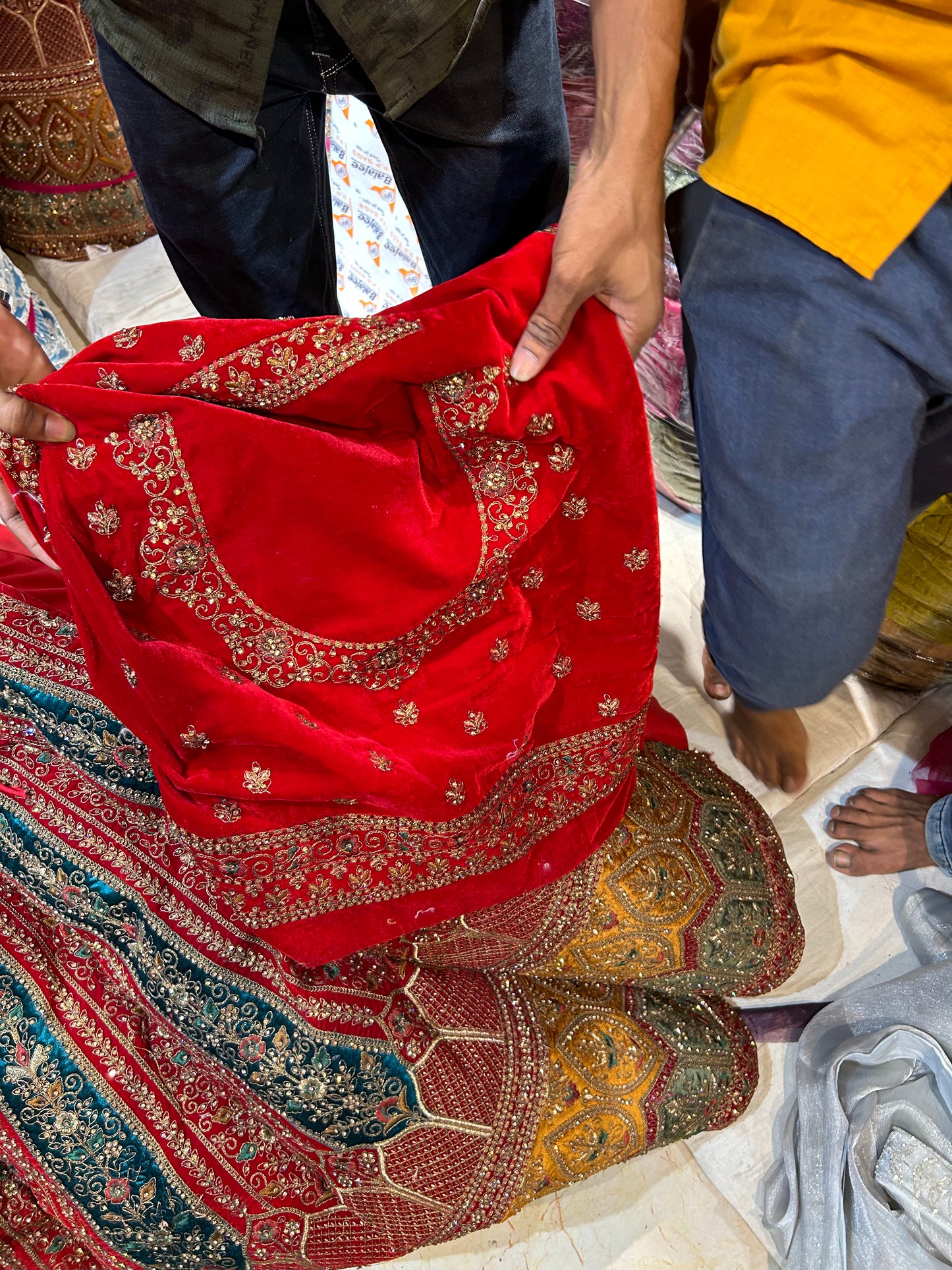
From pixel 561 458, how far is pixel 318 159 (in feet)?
1.75

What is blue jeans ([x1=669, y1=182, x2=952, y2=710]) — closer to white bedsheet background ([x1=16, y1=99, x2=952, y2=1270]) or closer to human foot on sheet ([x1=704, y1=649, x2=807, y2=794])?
human foot on sheet ([x1=704, y1=649, x2=807, y2=794])

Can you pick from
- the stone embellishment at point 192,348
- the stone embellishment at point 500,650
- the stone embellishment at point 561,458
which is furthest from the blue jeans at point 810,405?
the stone embellishment at point 192,348

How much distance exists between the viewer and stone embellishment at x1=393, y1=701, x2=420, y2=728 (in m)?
0.92

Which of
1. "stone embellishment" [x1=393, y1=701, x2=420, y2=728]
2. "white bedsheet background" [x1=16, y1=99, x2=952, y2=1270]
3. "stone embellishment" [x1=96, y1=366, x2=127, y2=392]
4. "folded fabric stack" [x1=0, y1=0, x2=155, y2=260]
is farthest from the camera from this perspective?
"folded fabric stack" [x1=0, y1=0, x2=155, y2=260]

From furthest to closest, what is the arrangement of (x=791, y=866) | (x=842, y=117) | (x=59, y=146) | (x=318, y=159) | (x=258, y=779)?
(x=59, y=146), (x=791, y=866), (x=318, y=159), (x=258, y=779), (x=842, y=117)

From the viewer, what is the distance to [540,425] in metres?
0.87

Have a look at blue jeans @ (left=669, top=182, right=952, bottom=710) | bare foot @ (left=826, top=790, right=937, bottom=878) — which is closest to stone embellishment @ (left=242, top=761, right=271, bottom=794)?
blue jeans @ (left=669, top=182, right=952, bottom=710)

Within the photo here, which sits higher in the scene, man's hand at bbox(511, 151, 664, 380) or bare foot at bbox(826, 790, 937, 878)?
man's hand at bbox(511, 151, 664, 380)

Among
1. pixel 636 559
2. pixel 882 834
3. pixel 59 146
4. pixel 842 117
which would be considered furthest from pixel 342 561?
pixel 59 146

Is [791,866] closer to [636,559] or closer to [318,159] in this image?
[636,559]

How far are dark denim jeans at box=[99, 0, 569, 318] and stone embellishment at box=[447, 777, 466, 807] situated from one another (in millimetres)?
667

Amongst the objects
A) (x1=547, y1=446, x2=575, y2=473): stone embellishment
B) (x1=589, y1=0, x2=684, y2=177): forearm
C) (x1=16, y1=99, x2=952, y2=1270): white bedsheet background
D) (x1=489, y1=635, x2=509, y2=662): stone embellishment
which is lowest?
(x1=16, y1=99, x2=952, y2=1270): white bedsheet background

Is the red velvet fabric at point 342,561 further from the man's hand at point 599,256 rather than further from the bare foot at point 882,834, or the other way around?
the bare foot at point 882,834

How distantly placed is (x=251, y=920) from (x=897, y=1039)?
27.4 inches
